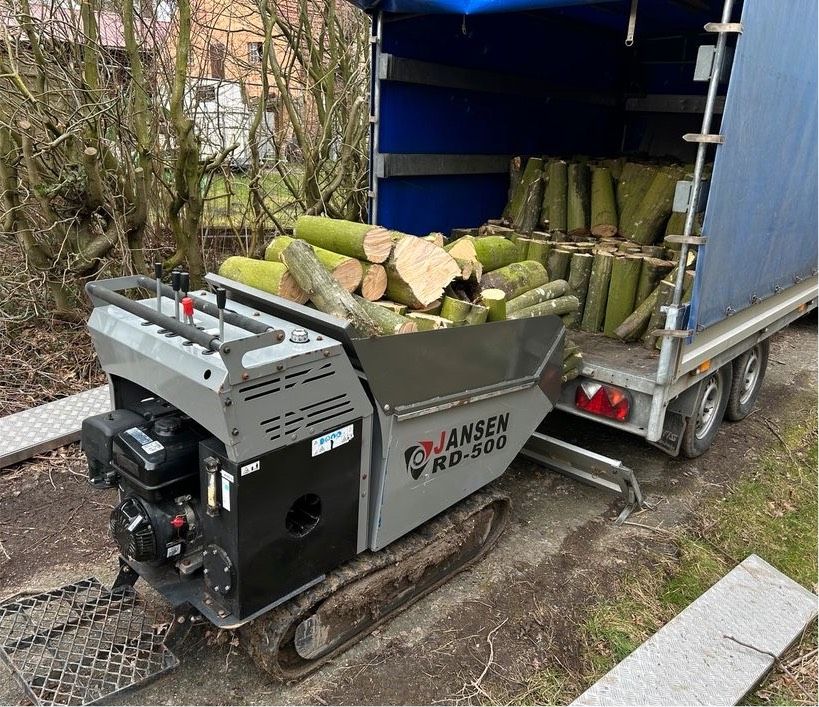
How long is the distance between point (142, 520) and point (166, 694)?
791 millimetres

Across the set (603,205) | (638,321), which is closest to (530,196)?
(603,205)

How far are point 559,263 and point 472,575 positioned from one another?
2282 millimetres

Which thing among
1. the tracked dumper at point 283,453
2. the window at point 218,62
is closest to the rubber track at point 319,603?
the tracked dumper at point 283,453

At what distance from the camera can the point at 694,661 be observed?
2889mm

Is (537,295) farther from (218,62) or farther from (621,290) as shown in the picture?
(218,62)

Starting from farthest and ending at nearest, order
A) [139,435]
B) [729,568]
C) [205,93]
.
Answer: [205,93], [729,568], [139,435]

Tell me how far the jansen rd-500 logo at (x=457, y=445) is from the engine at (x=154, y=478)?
34.7 inches

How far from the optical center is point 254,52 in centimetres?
→ 741

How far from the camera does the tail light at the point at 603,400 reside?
3711 millimetres

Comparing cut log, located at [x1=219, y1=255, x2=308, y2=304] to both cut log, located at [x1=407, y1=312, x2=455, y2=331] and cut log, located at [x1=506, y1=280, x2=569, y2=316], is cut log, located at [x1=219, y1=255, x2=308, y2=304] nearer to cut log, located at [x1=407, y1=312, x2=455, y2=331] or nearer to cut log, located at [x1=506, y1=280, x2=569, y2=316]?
cut log, located at [x1=407, y1=312, x2=455, y2=331]

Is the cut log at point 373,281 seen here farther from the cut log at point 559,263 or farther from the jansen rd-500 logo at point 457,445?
the cut log at point 559,263

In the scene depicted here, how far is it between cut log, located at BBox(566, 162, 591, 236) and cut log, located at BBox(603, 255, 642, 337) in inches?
41.7

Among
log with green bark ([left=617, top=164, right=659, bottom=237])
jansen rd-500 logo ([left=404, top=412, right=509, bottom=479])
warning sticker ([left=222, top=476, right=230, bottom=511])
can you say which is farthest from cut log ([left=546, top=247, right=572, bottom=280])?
warning sticker ([left=222, top=476, right=230, bottom=511])

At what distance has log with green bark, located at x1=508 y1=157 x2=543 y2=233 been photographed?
5.50 meters
